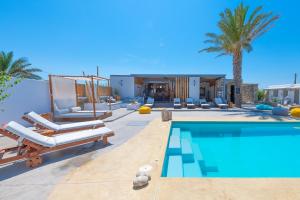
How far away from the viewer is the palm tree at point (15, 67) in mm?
14588

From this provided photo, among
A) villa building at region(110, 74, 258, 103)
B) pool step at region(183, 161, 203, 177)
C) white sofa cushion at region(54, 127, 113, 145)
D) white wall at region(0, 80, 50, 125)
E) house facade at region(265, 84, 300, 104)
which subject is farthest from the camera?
house facade at region(265, 84, 300, 104)

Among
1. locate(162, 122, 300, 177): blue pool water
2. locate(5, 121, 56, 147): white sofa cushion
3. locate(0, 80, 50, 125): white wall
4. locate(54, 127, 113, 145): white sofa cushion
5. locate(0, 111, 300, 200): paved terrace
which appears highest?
locate(0, 80, 50, 125): white wall

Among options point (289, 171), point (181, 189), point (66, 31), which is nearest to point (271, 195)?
point (181, 189)

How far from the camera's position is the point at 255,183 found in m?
2.38

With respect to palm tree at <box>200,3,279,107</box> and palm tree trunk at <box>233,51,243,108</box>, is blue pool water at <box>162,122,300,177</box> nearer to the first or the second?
palm tree trunk at <box>233,51,243,108</box>

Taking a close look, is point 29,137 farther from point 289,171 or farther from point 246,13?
point 246,13

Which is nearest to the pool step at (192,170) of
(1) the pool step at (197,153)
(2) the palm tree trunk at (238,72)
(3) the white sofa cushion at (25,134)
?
(1) the pool step at (197,153)

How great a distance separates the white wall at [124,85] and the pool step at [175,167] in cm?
1296

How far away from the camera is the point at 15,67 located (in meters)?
15.4

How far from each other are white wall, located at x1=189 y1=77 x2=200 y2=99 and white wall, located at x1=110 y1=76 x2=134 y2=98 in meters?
6.25

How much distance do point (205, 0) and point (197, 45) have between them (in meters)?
5.54

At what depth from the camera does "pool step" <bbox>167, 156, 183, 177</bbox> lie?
10.3 feet

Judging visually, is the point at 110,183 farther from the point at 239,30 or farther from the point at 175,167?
the point at 239,30

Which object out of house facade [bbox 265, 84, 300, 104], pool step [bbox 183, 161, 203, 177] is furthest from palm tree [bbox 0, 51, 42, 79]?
house facade [bbox 265, 84, 300, 104]
